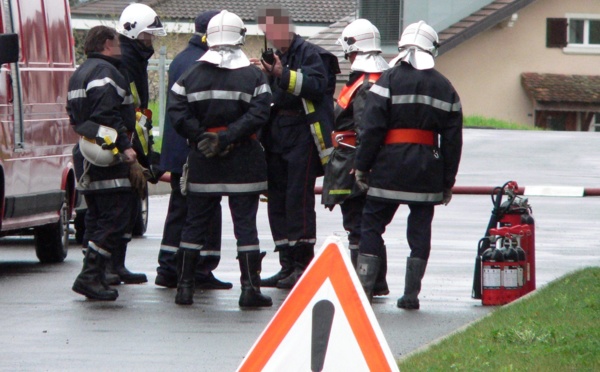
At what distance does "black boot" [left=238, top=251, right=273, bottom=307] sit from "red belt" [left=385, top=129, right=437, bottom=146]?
1.26 m

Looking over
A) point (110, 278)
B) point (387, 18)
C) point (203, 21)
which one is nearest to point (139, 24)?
point (203, 21)

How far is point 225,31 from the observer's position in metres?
10.2

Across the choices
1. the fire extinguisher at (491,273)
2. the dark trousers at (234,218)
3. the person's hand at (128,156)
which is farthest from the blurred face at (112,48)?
the fire extinguisher at (491,273)

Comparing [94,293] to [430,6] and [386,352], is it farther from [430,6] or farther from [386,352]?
[430,6]

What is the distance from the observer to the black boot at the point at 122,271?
11461mm

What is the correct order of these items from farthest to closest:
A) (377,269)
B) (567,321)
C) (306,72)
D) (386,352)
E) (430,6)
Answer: (430,6), (306,72), (377,269), (567,321), (386,352)

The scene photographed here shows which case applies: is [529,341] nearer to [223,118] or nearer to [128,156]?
[223,118]

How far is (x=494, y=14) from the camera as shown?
46.4 metres

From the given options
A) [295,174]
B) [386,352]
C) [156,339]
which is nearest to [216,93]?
[295,174]

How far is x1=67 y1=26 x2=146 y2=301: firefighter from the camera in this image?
410 inches

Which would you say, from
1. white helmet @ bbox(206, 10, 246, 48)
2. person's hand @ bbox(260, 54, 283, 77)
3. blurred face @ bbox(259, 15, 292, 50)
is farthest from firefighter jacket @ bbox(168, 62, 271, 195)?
blurred face @ bbox(259, 15, 292, 50)

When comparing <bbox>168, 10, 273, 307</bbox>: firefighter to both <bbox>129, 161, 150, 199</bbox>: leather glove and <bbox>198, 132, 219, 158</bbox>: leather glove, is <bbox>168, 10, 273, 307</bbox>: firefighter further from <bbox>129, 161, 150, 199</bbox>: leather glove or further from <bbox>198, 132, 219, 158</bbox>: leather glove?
<bbox>129, 161, 150, 199</bbox>: leather glove

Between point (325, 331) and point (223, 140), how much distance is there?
5.17 meters

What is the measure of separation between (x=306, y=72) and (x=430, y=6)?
114 feet
